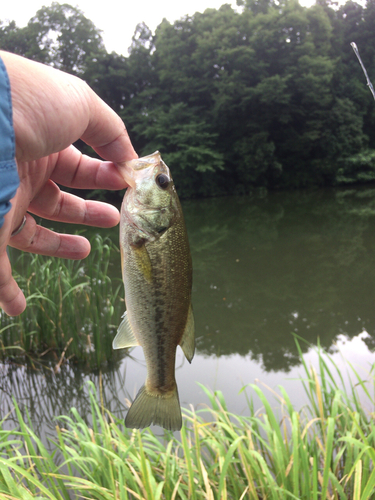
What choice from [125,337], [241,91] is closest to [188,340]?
[125,337]

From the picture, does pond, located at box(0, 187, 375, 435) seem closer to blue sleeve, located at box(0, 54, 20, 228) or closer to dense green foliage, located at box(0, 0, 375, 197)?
blue sleeve, located at box(0, 54, 20, 228)

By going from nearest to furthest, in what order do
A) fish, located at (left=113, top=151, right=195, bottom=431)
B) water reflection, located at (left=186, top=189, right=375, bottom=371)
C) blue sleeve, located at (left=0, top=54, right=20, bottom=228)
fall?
1. blue sleeve, located at (left=0, top=54, right=20, bottom=228)
2. fish, located at (left=113, top=151, right=195, bottom=431)
3. water reflection, located at (left=186, top=189, right=375, bottom=371)

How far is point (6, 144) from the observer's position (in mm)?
1050

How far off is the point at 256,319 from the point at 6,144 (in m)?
5.91

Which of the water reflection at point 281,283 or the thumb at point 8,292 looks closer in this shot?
the thumb at point 8,292

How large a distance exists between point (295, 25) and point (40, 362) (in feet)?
106

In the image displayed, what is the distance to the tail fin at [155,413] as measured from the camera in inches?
53.4

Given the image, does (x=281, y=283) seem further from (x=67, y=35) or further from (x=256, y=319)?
(x=67, y=35)

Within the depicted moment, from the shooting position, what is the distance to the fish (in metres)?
1.34

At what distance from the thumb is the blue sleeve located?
1.67 feet

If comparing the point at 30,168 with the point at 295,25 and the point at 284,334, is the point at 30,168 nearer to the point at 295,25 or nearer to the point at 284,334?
the point at 284,334

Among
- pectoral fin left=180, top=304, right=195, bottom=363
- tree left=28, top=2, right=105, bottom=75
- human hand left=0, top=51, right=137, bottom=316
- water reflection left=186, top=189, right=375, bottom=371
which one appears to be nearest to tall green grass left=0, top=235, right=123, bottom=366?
water reflection left=186, top=189, right=375, bottom=371

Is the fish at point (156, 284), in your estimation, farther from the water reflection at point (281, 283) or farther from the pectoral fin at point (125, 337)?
the water reflection at point (281, 283)

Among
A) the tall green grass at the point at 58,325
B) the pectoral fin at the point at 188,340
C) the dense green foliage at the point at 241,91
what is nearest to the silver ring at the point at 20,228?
the pectoral fin at the point at 188,340
